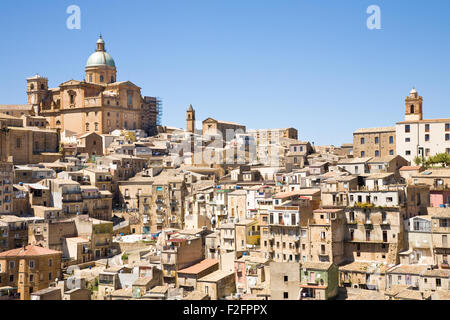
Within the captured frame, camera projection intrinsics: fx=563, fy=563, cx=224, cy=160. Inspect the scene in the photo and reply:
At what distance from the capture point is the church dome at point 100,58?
89.4 metres

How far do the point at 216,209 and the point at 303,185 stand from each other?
26.4ft

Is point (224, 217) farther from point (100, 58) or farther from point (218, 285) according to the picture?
point (100, 58)

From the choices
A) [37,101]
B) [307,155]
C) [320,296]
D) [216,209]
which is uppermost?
[37,101]

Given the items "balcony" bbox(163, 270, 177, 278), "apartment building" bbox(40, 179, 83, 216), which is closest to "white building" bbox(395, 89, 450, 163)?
"balcony" bbox(163, 270, 177, 278)

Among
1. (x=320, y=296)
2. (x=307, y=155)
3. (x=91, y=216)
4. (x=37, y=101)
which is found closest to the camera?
(x=320, y=296)

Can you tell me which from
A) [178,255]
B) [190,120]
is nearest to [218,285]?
[178,255]

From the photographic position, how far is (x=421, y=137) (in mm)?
54250

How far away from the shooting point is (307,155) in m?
61.7

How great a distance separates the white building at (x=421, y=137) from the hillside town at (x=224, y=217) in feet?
0.33
